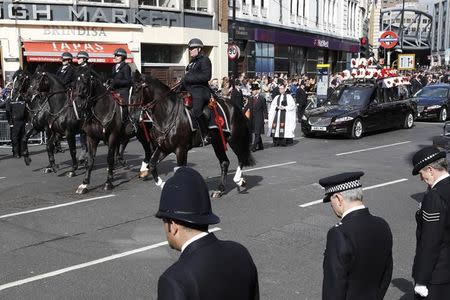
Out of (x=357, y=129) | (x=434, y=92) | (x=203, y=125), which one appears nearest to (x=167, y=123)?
(x=203, y=125)

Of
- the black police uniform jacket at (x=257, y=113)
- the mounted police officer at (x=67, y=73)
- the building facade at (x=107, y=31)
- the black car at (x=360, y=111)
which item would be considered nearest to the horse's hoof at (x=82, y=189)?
the mounted police officer at (x=67, y=73)

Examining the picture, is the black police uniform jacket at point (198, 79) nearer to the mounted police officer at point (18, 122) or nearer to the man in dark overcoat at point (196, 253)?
the mounted police officer at point (18, 122)

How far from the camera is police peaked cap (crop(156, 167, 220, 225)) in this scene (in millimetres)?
2402

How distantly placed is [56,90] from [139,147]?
206 inches

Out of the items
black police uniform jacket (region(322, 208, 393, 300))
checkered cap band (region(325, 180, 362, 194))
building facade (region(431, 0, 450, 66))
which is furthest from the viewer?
building facade (region(431, 0, 450, 66))

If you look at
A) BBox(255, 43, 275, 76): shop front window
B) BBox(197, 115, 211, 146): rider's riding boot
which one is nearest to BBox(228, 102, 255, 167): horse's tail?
BBox(197, 115, 211, 146): rider's riding boot

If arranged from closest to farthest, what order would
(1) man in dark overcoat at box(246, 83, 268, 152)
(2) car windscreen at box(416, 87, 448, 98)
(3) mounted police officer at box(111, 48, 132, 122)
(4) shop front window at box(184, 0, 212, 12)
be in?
1. (3) mounted police officer at box(111, 48, 132, 122)
2. (1) man in dark overcoat at box(246, 83, 268, 152)
3. (2) car windscreen at box(416, 87, 448, 98)
4. (4) shop front window at box(184, 0, 212, 12)

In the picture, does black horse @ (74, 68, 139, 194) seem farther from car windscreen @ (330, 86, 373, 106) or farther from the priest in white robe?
car windscreen @ (330, 86, 373, 106)

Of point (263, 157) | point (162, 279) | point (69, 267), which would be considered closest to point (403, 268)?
point (69, 267)

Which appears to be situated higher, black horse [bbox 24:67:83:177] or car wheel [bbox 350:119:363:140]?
black horse [bbox 24:67:83:177]

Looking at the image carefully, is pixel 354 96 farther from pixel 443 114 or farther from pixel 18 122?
pixel 18 122

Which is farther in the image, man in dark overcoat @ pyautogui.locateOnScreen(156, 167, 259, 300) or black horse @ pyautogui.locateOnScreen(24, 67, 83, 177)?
black horse @ pyautogui.locateOnScreen(24, 67, 83, 177)

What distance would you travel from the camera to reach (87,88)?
1073cm

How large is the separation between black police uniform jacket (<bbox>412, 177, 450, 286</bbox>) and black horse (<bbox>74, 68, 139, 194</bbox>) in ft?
25.3
